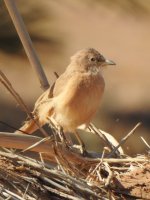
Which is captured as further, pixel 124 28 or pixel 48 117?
pixel 124 28

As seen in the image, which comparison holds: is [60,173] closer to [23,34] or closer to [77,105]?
[23,34]

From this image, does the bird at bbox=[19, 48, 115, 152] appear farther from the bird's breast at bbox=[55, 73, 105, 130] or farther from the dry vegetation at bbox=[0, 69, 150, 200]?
the dry vegetation at bbox=[0, 69, 150, 200]

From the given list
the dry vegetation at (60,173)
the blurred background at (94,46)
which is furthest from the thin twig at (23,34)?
the blurred background at (94,46)

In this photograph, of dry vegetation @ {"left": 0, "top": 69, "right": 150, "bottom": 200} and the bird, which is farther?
the bird

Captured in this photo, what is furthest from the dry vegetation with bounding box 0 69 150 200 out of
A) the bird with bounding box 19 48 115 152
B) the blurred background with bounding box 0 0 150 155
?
the blurred background with bounding box 0 0 150 155

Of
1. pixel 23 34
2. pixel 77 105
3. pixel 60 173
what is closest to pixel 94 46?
pixel 77 105

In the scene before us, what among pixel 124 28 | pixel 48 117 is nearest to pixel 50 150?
pixel 48 117

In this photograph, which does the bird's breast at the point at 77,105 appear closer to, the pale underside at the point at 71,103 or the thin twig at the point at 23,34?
the pale underside at the point at 71,103

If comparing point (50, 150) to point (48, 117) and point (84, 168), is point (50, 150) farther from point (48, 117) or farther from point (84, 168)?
point (48, 117)
